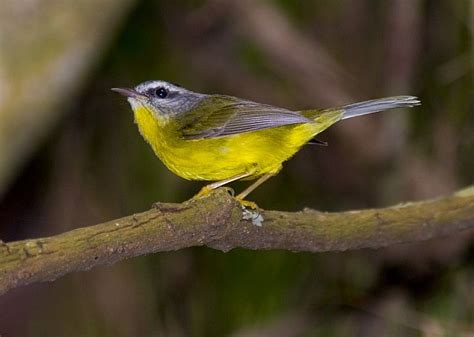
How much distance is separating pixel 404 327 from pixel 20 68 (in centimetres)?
318

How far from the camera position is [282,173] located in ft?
22.6

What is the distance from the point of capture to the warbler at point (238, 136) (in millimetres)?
4160

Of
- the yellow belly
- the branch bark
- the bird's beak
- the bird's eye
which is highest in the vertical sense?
the bird's eye

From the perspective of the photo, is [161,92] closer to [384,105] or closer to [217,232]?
[384,105]

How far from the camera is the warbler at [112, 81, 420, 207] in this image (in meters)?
4.16

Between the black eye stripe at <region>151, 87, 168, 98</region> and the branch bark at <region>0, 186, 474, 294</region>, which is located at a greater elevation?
the black eye stripe at <region>151, 87, 168, 98</region>

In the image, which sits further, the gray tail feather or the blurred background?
the blurred background

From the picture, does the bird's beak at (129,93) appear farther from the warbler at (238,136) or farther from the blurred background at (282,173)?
the blurred background at (282,173)

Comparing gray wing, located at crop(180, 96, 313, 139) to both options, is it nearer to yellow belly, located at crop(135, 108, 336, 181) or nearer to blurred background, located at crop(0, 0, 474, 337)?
yellow belly, located at crop(135, 108, 336, 181)

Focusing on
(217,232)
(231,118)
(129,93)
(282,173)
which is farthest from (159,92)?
(282,173)

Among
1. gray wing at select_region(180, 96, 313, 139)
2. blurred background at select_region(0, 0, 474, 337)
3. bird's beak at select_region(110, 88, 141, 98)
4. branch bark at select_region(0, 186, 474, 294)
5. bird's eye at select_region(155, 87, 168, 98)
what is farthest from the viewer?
blurred background at select_region(0, 0, 474, 337)

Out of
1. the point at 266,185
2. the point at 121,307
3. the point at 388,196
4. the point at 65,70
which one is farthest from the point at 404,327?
the point at 65,70

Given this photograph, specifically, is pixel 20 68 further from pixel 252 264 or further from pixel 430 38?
pixel 430 38

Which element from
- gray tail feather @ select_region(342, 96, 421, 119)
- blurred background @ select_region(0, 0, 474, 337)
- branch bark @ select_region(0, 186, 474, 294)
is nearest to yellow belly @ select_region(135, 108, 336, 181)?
gray tail feather @ select_region(342, 96, 421, 119)
